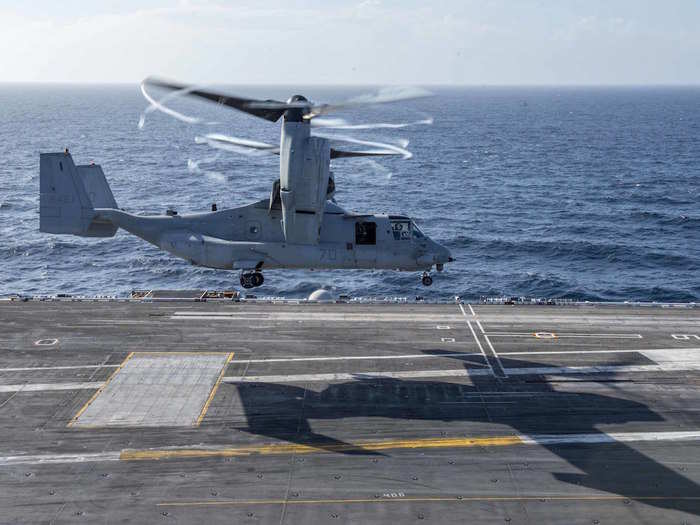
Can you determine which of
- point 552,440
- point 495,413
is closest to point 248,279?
point 495,413

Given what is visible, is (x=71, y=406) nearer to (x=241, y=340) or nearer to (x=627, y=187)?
(x=241, y=340)

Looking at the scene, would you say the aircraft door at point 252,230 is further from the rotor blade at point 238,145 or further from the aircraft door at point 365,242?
the aircraft door at point 365,242

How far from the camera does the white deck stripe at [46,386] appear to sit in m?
37.5

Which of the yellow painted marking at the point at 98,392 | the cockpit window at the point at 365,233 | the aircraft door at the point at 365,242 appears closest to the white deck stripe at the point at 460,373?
the yellow painted marking at the point at 98,392

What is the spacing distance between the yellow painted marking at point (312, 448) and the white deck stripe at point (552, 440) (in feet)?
1.28

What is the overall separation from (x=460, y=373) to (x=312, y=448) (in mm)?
11409

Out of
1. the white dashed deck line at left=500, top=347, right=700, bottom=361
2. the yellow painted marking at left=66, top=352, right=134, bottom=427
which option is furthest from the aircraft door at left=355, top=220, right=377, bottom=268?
the yellow painted marking at left=66, top=352, right=134, bottom=427

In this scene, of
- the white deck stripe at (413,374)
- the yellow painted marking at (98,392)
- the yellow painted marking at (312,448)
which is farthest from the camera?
the white deck stripe at (413,374)

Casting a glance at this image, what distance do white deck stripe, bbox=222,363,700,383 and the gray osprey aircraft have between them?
5.11 meters

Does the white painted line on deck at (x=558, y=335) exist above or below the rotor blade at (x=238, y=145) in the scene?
below

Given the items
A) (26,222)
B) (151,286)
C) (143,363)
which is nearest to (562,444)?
(143,363)

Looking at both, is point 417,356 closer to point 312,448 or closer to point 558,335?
point 558,335

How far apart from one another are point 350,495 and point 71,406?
15631 mm

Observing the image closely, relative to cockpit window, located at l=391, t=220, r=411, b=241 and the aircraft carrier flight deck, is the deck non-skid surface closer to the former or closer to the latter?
the aircraft carrier flight deck
